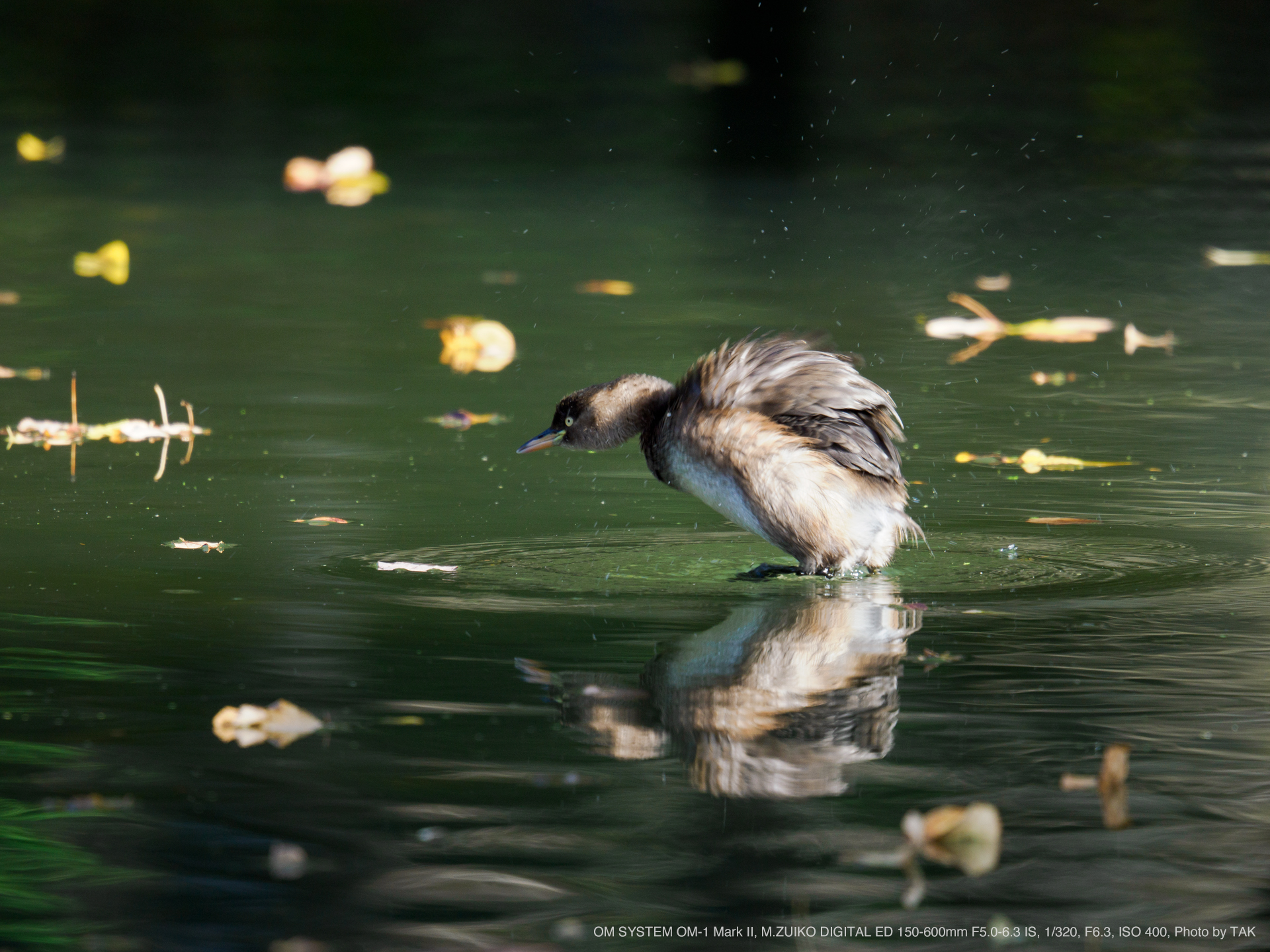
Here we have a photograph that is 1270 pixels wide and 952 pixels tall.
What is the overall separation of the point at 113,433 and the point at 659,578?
Answer: 3155 millimetres

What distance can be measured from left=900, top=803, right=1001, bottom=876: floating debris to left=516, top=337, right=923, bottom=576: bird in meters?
2.49

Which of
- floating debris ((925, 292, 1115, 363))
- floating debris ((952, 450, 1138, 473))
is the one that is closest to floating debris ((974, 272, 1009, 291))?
floating debris ((925, 292, 1115, 363))

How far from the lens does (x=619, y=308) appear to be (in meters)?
11.5

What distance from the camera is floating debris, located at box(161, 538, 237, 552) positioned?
628 centimetres

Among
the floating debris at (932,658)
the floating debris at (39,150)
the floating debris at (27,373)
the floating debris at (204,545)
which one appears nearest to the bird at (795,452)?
the floating debris at (932,658)

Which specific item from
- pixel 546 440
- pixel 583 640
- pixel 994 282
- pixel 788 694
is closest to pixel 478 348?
pixel 546 440

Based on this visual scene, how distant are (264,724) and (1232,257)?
10318 mm

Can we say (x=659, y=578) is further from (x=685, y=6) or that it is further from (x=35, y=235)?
(x=685, y=6)

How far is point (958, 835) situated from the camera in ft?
11.8

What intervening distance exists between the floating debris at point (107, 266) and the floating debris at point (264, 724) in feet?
27.2

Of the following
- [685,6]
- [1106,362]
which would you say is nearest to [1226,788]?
[1106,362]

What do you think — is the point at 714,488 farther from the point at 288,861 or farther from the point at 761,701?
the point at 288,861

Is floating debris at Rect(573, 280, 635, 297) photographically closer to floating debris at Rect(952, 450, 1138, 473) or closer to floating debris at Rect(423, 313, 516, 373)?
floating debris at Rect(423, 313, 516, 373)

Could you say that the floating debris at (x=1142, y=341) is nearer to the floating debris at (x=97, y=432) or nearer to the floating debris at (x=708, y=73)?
the floating debris at (x=97, y=432)
